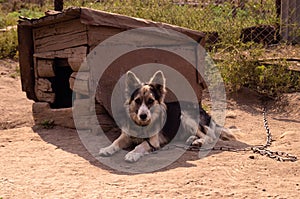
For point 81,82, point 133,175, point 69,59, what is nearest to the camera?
point 133,175

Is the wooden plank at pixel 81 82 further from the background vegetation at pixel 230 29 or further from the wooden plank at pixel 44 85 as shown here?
the background vegetation at pixel 230 29

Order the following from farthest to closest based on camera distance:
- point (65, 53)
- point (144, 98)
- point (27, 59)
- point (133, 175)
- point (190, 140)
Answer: point (27, 59) < point (65, 53) < point (190, 140) < point (144, 98) < point (133, 175)

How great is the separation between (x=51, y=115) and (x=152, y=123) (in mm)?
1684

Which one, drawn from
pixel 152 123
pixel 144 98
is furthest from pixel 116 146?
pixel 144 98

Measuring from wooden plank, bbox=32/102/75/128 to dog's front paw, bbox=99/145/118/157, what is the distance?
115cm

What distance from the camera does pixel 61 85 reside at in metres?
6.20

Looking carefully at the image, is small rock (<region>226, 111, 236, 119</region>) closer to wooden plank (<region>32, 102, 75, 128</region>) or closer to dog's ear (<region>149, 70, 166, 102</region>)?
dog's ear (<region>149, 70, 166, 102</region>)

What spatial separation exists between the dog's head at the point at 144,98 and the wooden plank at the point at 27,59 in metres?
2.04

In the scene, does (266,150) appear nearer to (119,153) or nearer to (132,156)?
(132,156)

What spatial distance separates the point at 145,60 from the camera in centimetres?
545

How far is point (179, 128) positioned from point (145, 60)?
3.57 ft

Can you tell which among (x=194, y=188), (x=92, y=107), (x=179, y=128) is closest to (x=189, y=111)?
(x=179, y=128)

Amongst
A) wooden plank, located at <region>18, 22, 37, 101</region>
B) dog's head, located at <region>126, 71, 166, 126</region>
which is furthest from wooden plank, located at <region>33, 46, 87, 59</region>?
dog's head, located at <region>126, 71, 166, 126</region>

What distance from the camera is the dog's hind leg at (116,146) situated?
13.9ft
